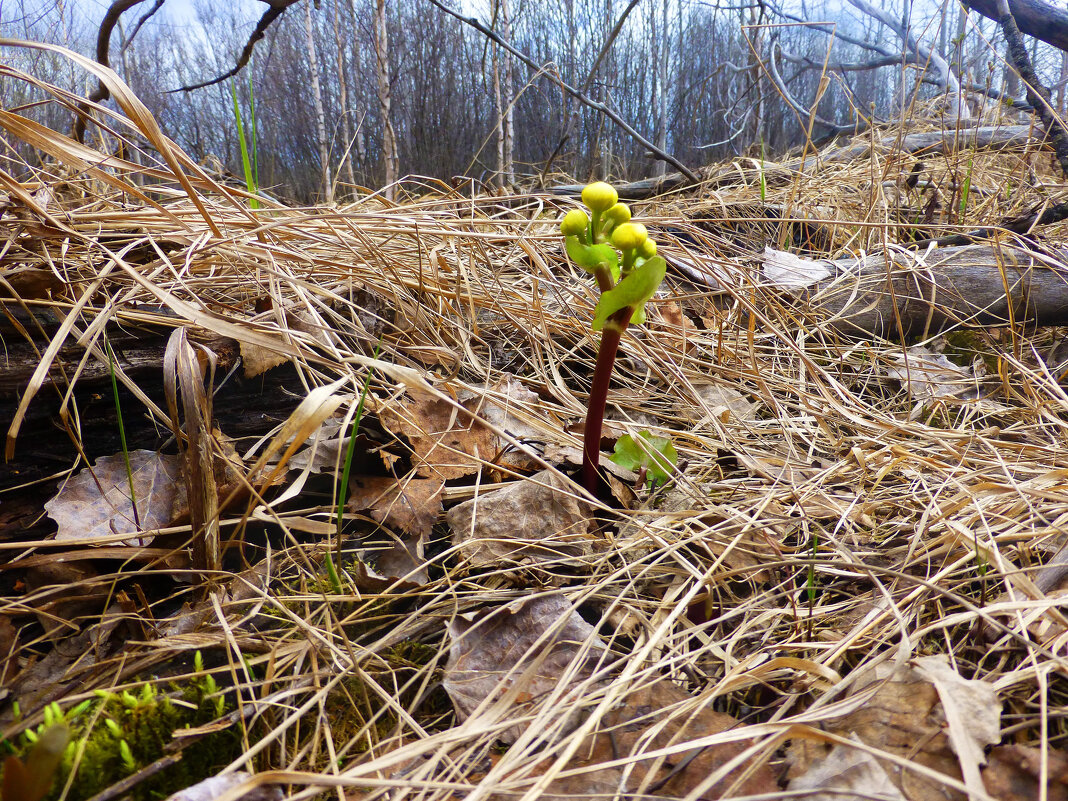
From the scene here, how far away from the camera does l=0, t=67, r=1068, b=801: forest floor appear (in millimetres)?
708

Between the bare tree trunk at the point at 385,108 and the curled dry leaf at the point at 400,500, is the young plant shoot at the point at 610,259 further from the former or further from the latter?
the bare tree trunk at the point at 385,108

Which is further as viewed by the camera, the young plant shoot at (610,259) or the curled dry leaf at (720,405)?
the curled dry leaf at (720,405)

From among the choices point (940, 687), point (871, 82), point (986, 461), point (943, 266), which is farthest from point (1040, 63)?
point (871, 82)

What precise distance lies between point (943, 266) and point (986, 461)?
111cm

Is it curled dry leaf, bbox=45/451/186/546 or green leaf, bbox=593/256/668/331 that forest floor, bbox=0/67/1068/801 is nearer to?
curled dry leaf, bbox=45/451/186/546

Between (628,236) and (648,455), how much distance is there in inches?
17.8

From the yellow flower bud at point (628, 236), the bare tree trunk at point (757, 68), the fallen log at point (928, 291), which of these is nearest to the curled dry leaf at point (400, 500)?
the yellow flower bud at point (628, 236)

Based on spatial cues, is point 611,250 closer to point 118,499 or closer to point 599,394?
point 599,394

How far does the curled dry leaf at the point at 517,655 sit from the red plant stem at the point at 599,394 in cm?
27

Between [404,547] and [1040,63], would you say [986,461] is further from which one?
[1040,63]

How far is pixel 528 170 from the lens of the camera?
30.9 ft

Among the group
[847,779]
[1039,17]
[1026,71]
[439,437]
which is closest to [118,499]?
[439,437]

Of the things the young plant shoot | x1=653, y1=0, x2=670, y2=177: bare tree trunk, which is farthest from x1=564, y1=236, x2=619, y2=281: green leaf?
x1=653, y1=0, x2=670, y2=177: bare tree trunk

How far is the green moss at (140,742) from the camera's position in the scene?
2.34ft
